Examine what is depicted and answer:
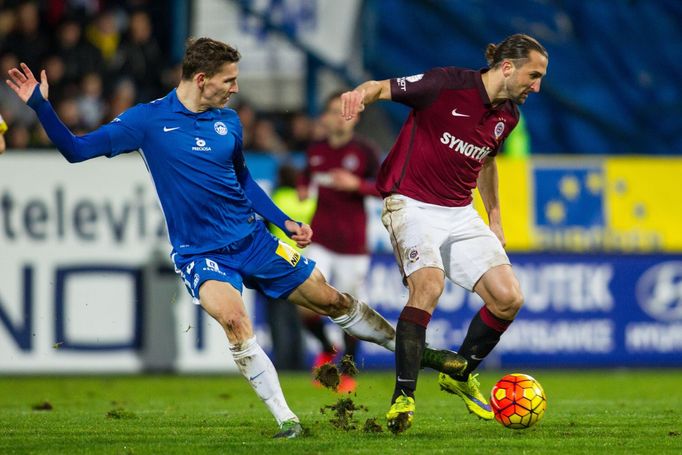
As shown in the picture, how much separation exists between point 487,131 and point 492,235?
0.69 metres

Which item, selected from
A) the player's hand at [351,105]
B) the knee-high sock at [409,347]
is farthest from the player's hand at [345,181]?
the player's hand at [351,105]

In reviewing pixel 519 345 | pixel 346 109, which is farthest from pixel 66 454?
pixel 519 345

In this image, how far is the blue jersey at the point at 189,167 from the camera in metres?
7.48

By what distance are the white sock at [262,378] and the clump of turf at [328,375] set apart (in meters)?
0.37

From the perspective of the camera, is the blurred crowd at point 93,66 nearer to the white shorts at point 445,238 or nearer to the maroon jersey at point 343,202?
the maroon jersey at point 343,202

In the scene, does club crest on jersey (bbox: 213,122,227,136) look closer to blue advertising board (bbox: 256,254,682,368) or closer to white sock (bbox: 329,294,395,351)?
white sock (bbox: 329,294,395,351)

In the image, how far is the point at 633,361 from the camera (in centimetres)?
1470

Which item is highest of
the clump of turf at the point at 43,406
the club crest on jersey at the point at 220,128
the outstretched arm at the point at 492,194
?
the club crest on jersey at the point at 220,128

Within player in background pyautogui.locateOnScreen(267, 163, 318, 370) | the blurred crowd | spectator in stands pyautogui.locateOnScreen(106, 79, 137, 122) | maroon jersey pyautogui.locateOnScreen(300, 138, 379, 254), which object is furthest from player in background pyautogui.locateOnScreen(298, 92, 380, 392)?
spectator in stands pyautogui.locateOnScreen(106, 79, 137, 122)

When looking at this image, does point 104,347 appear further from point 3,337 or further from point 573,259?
point 573,259

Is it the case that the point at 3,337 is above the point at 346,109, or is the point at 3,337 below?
below

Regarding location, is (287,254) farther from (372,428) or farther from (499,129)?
(499,129)

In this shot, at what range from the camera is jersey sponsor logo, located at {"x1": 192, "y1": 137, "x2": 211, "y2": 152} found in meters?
7.50

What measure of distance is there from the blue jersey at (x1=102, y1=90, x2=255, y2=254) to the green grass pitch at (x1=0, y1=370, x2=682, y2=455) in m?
1.22
